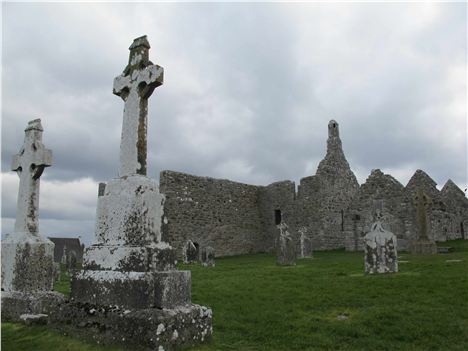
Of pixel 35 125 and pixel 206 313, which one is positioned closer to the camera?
pixel 206 313

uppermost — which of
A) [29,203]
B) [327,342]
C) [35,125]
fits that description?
[35,125]

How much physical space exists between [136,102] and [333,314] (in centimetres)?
407

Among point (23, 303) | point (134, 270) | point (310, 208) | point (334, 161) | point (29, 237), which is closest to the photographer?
point (134, 270)

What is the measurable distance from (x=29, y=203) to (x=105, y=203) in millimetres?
2575

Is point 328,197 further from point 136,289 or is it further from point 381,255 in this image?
point 136,289

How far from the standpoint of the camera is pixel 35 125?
22.7 ft

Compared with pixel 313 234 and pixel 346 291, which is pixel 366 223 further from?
pixel 346 291

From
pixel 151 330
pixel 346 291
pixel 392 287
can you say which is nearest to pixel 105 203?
pixel 151 330

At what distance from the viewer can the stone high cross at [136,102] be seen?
478cm

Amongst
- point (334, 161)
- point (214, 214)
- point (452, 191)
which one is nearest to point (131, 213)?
point (214, 214)

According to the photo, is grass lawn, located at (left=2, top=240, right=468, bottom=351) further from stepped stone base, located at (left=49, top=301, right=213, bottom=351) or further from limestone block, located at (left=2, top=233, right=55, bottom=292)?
limestone block, located at (left=2, top=233, right=55, bottom=292)

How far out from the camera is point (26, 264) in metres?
6.31

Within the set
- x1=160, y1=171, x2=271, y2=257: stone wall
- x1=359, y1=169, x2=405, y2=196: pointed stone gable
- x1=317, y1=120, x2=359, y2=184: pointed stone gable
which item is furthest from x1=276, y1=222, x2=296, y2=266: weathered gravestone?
x1=317, y1=120, x2=359, y2=184: pointed stone gable

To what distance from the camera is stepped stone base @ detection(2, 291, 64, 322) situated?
5.87 m
